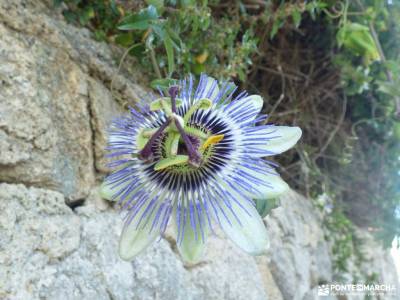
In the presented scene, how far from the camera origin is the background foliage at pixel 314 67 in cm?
122

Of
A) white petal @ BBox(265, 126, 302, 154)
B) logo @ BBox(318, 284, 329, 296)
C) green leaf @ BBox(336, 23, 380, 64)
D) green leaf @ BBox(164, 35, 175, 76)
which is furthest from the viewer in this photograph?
logo @ BBox(318, 284, 329, 296)

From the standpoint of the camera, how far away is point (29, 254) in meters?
0.85

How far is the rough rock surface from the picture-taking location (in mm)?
861

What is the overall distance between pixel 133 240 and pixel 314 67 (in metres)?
1.50

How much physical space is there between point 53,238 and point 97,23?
2.17ft

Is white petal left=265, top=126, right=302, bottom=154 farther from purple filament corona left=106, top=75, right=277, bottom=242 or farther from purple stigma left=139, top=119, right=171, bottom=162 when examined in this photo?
purple stigma left=139, top=119, right=171, bottom=162

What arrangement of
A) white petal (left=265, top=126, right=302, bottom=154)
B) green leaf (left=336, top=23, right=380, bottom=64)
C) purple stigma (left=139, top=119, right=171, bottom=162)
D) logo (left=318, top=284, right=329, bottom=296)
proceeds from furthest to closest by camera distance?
logo (left=318, top=284, right=329, bottom=296) < green leaf (left=336, top=23, right=380, bottom=64) < white petal (left=265, top=126, right=302, bottom=154) < purple stigma (left=139, top=119, right=171, bottom=162)

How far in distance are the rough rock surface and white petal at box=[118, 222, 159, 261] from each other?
5.7 inches

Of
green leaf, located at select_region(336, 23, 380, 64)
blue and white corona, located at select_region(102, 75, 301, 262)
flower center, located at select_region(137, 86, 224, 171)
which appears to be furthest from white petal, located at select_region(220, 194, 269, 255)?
green leaf, located at select_region(336, 23, 380, 64)

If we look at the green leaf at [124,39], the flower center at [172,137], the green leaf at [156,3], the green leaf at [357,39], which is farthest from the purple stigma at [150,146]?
the green leaf at [357,39]

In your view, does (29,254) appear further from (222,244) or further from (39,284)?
(222,244)

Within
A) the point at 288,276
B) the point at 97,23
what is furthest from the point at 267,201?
the point at 288,276

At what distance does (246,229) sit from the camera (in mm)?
837

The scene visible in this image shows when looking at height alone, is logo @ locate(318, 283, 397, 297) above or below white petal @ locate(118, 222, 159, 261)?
below
